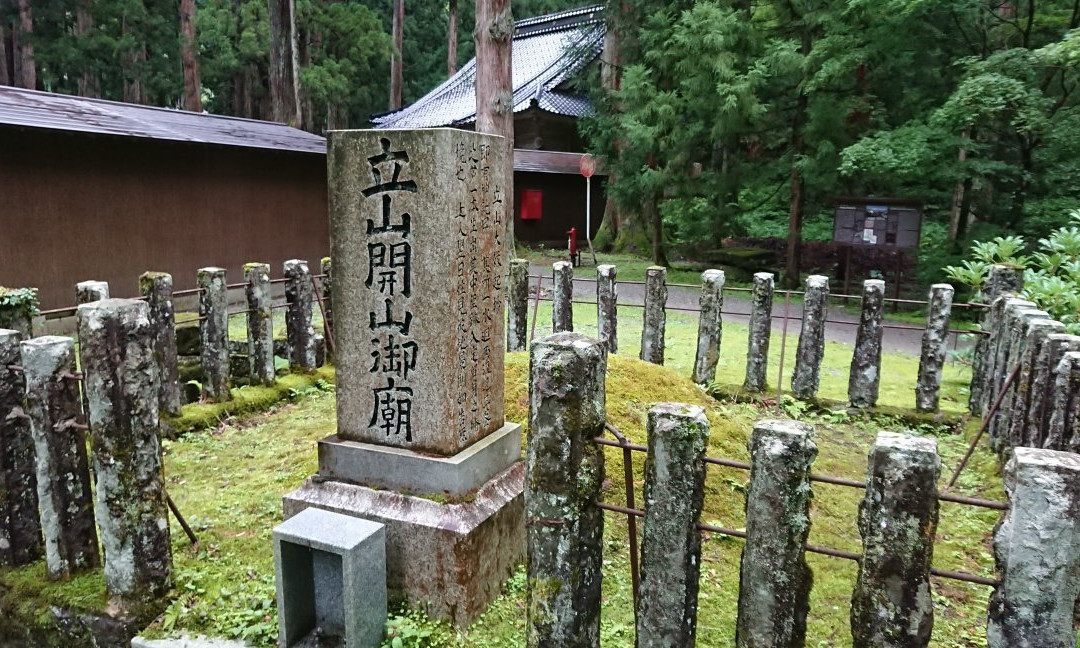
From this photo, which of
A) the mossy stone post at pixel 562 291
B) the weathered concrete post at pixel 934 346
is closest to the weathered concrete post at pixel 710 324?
the mossy stone post at pixel 562 291

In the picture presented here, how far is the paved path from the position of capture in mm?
10750

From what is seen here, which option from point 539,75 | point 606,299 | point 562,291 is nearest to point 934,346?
point 606,299

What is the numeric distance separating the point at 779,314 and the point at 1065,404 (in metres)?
8.20

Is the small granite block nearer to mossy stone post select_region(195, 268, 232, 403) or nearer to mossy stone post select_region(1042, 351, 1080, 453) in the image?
mossy stone post select_region(195, 268, 232, 403)

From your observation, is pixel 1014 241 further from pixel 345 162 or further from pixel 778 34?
pixel 778 34

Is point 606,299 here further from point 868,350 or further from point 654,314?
point 868,350

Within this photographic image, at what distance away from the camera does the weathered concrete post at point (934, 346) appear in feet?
21.2

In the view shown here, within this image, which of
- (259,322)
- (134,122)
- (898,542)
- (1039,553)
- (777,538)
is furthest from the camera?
(134,122)

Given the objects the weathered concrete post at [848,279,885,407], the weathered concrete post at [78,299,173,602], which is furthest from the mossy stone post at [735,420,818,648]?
the weathered concrete post at [848,279,885,407]

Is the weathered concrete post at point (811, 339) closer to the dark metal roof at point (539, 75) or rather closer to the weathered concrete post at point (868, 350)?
the weathered concrete post at point (868, 350)

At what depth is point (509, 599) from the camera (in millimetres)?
3912

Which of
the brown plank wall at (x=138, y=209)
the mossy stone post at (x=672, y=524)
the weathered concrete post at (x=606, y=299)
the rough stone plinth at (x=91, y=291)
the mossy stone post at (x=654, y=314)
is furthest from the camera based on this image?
the brown plank wall at (x=138, y=209)

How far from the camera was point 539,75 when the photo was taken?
75.9 feet

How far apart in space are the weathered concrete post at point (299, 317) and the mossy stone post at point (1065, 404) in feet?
20.9
